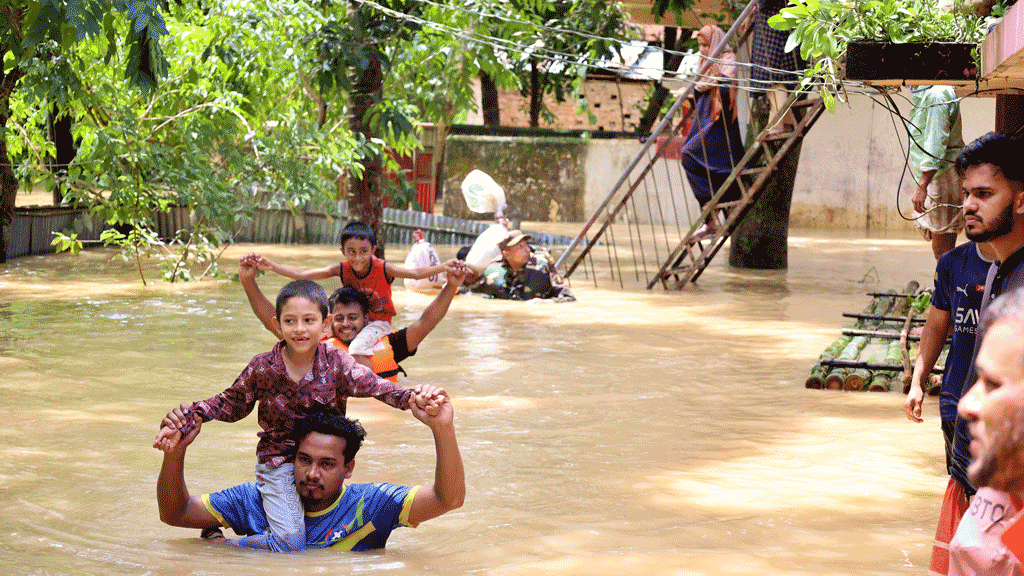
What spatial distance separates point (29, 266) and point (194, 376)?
26.6 feet

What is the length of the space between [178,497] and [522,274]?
349 inches

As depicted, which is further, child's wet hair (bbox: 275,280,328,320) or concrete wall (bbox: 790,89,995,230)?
concrete wall (bbox: 790,89,995,230)

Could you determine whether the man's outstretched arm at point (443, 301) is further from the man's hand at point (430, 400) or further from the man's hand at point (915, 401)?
the man's hand at point (915, 401)

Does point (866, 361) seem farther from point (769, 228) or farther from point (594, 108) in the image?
point (594, 108)

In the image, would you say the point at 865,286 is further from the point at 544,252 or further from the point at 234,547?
the point at 234,547

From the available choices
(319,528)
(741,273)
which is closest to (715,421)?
(319,528)

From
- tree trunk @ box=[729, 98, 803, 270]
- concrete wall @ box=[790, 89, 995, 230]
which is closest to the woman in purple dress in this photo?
tree trunk @ box=[729, 98, 803, 270]

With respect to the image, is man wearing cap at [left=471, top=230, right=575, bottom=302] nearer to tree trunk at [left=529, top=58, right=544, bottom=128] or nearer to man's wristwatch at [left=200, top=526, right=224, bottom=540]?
man's wristwatch at [left=200, top=526, right=224, bottom=540]

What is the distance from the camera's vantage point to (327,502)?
4336 millimetres

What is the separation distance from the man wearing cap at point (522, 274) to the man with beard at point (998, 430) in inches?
413

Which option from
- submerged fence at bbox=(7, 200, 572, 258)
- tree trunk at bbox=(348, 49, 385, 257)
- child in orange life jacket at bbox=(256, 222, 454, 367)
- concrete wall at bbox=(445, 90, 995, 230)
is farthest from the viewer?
concrete wall at bbox=(445, 90, 995, 230)

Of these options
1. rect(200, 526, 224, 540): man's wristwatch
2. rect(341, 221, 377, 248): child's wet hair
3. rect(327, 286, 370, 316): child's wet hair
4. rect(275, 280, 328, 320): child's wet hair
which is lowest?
rect(200, 526, 224, 540): man's wristwatch

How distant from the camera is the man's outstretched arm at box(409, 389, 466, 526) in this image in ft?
12.3

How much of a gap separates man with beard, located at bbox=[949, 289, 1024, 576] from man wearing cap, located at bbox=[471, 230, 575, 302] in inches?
413
